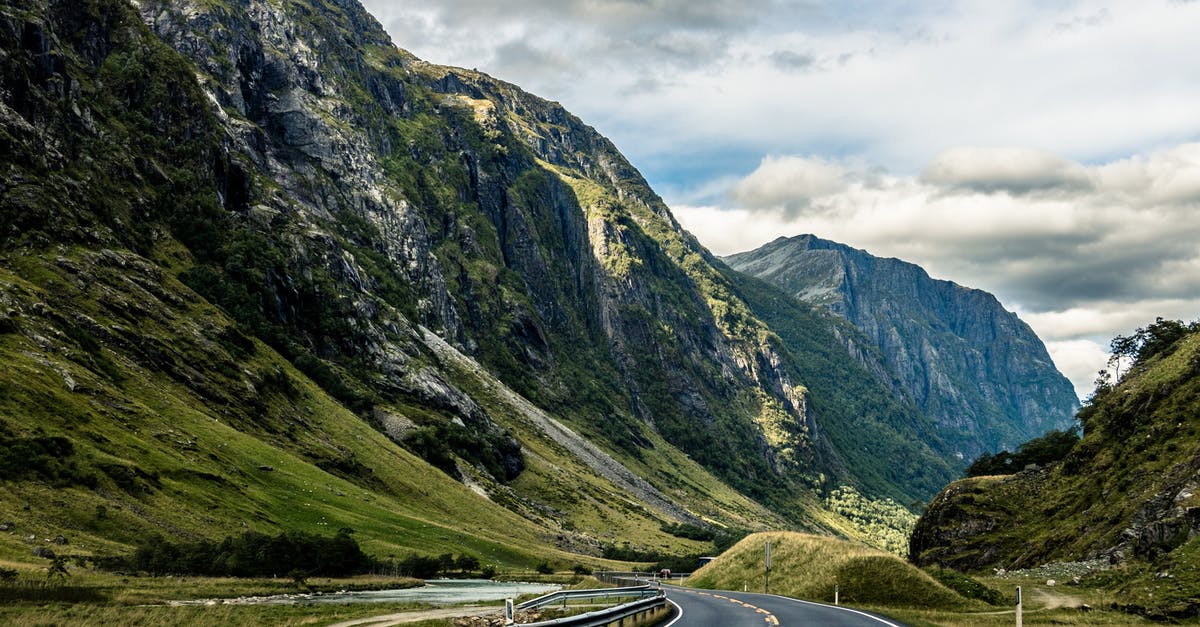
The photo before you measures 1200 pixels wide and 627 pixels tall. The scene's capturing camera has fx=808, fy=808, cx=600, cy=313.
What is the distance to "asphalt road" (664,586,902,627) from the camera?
3325 cm

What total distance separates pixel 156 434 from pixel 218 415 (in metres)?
28.5

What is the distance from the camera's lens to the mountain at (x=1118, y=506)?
4772cm

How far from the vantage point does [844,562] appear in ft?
183

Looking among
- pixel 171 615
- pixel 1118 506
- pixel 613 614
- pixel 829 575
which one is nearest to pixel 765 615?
pixel 613 614

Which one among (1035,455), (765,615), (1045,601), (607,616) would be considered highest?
(1035,455)

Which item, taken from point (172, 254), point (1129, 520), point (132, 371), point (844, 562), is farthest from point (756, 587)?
point (172, 254)

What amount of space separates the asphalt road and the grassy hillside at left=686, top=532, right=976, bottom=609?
8.15 meters

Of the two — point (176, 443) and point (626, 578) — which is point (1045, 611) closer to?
point (626, 578)

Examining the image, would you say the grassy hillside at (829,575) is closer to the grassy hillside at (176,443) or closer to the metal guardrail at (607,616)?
the metal guardrail at (607,616)

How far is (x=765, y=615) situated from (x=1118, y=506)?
44222 millimetres

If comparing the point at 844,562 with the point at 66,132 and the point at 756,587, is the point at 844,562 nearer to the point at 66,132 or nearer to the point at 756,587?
the point at 756,587

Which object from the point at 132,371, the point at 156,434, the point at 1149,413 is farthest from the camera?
the point at 132,371

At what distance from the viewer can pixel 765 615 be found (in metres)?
36.4

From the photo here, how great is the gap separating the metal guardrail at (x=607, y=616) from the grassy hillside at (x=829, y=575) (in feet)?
69.2
